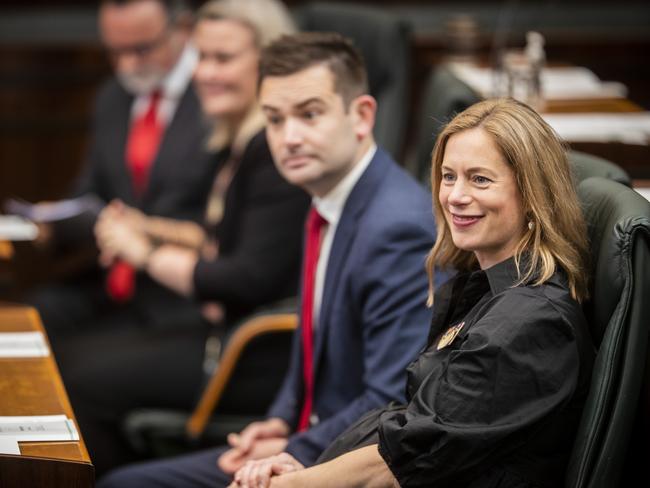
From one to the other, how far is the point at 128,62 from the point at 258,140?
990mm

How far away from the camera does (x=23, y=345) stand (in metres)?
2.05

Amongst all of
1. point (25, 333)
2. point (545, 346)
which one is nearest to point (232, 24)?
point (25, 333)

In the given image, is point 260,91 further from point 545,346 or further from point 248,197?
point 545,346

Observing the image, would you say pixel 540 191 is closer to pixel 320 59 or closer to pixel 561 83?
pixel 320 59

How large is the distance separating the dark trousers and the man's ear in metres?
0.69

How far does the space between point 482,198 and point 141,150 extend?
2.15m

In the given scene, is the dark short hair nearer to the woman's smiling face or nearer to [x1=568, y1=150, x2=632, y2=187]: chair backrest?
[x1=568, y1=150, x2=632, y2=187]: chair backrest

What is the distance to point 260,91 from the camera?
2.19m

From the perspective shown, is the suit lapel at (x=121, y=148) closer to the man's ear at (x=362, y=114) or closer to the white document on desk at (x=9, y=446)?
the man's ear at (x=362, y=114)

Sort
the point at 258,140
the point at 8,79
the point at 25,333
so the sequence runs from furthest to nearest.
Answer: the point at 8,79 < the point at 258,140 < the point at 25,333

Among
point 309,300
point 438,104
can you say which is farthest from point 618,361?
point 438,104

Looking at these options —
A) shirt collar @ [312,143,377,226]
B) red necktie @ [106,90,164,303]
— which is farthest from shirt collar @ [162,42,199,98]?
shirt collar @ [312,143,377,226]

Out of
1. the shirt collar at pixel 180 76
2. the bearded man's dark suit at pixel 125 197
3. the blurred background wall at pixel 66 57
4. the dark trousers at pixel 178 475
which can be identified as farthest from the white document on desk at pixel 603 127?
the blurred background wall at pixel 66 57

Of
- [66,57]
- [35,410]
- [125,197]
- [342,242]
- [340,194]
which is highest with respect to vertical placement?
[66,57]
